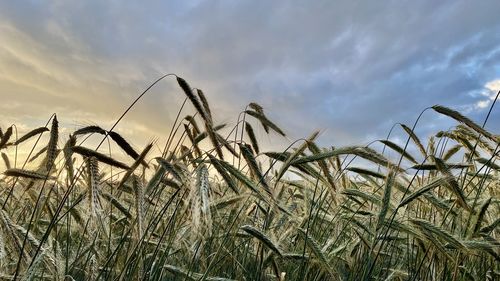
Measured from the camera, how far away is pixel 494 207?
489 cm

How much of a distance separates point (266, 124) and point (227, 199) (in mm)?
668

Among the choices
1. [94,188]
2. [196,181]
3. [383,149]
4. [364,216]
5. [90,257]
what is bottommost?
[90,257]

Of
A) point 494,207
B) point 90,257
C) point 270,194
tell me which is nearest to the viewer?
point 270,194

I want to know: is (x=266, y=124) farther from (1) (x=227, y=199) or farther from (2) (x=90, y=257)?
(2) (x=90, y=257)

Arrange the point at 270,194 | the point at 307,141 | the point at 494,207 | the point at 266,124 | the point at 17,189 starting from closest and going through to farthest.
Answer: the point at 270,194 < the point at 307,141 < the point at 266,124 < the point at 17,189 < the point at 494,207

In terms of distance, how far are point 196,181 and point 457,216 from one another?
6.99 ft

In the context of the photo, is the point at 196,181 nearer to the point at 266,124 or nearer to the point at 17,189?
the point at 266,124

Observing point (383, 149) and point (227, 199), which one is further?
point (383, 149)

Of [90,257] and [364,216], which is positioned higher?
[364,216]

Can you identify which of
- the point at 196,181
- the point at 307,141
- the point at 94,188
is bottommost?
the point at 94,188

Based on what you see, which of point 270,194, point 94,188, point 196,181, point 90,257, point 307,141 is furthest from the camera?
point 307,141

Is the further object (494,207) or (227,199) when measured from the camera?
(494,207)

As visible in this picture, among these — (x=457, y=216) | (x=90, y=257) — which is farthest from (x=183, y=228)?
(x=457, y=216)

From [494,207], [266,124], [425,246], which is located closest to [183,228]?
[266,124]
